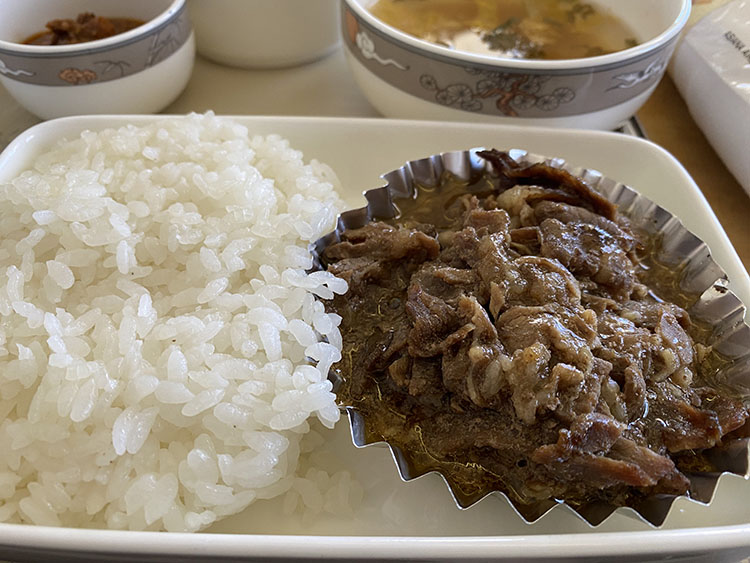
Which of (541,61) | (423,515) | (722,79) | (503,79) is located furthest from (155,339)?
(722,79)

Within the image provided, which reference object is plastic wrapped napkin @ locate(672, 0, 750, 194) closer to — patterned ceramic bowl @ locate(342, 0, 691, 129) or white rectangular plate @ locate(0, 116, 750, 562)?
patterned ceramic bowl @ locate(342, 0, 691, 129)

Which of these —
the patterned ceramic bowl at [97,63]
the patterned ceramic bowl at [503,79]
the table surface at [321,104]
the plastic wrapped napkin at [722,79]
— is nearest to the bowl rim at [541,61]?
the patterned ceramic bowl at [503,79]

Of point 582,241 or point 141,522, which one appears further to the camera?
point 582,241

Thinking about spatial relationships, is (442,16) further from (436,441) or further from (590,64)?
(436,441)

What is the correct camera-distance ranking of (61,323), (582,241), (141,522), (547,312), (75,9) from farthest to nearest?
(75,9)
(582,241)
(61,323)
(547,312)
(141,522)

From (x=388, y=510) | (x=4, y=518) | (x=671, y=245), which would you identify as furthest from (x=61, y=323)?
(x=671, y=245)

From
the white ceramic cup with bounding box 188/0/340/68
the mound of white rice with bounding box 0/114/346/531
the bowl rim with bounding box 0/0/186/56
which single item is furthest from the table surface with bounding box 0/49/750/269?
the mound of white rice with bounding box 0/114/346/531

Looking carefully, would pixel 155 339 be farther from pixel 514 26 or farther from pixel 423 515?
pixel 514 26
